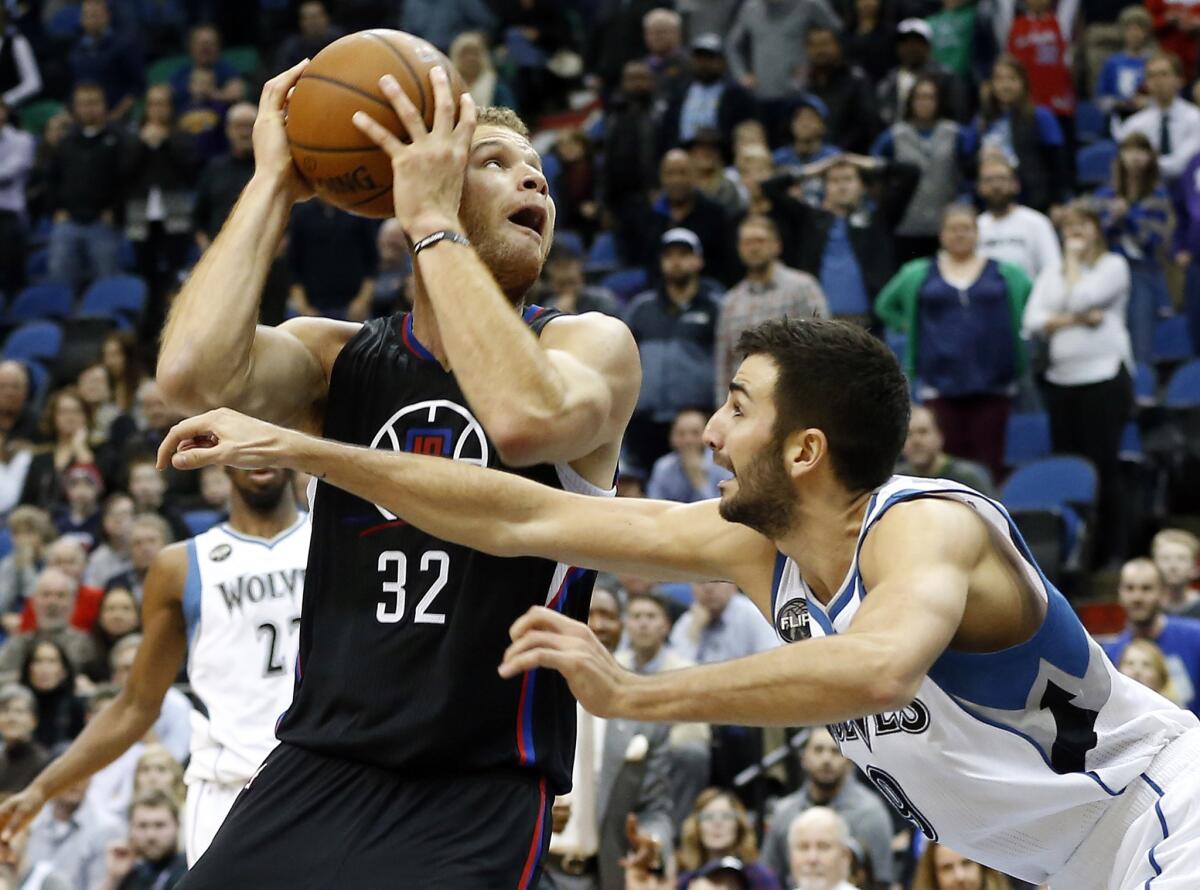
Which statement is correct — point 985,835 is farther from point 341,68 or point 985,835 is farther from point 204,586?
point 204,586

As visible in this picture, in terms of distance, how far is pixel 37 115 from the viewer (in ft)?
61.0

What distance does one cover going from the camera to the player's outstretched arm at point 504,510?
3686 millimetres

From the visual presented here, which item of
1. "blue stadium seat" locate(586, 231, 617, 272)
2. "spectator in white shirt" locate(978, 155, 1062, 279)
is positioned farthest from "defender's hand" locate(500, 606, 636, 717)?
"blue stadium seat" locate(586, 231, 617, 272)

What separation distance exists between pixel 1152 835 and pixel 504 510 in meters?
1.49

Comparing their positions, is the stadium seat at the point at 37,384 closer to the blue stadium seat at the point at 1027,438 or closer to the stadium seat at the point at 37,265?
the stadium seat at the point at 37,265

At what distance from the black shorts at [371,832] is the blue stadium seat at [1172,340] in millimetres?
9930

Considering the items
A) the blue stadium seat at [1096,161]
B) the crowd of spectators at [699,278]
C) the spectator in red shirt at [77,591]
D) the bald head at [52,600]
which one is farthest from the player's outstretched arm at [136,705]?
the blue stadium seat at [1096,161]

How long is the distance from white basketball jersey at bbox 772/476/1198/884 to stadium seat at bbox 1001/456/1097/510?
7.19 meters

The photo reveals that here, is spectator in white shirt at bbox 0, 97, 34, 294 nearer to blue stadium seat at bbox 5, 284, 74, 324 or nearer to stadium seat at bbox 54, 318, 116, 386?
blue stadium seat at bbox 5, 284, 74, 324

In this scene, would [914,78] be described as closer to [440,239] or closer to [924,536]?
[440,239]

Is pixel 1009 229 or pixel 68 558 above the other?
pixel 1009 229

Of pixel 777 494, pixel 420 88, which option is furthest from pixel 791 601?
pixel 420 88

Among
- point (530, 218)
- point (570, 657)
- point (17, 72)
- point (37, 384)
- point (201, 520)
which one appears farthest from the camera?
point (17, 72)

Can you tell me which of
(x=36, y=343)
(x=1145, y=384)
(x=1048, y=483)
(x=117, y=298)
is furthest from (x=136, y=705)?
(x=117, y=298)
